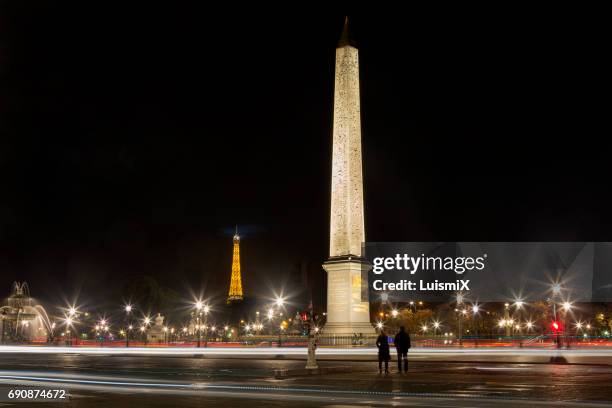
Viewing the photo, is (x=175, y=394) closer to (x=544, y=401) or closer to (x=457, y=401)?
(x=457, y=401)

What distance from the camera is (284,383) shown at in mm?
Result: 18891

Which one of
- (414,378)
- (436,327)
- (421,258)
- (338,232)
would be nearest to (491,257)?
(421,258)

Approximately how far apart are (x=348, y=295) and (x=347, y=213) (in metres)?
4.99

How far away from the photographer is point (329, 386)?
17734mm

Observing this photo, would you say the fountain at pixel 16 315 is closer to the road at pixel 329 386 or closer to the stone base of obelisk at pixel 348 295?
the stone base of obelisk at pixel 348 295

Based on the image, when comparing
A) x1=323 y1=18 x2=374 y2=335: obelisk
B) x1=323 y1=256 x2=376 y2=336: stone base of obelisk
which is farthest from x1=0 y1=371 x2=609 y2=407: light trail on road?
x1=323 y1=18 x2=374 y2=335: obelisk

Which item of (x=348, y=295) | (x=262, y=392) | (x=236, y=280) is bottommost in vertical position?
(x=262, y=392)

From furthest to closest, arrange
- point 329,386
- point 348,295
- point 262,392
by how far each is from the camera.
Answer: point 348,295 < point 329,386 < point 262,392

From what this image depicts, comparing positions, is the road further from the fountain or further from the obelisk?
the fountain

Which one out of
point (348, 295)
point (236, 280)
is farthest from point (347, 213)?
point (236, 280)

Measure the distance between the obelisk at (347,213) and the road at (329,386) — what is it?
19.5m

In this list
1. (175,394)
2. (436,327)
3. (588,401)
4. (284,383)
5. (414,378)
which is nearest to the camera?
(588,401)

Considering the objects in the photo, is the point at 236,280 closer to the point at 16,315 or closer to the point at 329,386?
the point at 16,315

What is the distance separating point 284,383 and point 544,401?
23.5 ft
